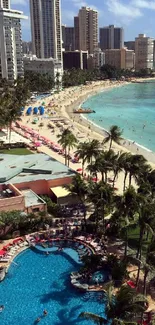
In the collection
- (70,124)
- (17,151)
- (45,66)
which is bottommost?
(17,151)

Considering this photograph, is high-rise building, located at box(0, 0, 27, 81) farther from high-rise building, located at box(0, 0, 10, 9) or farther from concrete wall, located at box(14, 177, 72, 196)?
concrete wall, located at box(14, 177, 72, 196)

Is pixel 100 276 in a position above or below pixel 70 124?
below

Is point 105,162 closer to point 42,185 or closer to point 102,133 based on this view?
point 42,185

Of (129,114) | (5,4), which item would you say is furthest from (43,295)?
(5,4)

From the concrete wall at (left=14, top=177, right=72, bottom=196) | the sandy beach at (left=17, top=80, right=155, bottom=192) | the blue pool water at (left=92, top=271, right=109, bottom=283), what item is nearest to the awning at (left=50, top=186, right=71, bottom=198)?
the concrete wall at (left=14, top=177, right=72, bottom=196)

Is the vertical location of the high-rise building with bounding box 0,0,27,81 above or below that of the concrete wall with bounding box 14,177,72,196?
above

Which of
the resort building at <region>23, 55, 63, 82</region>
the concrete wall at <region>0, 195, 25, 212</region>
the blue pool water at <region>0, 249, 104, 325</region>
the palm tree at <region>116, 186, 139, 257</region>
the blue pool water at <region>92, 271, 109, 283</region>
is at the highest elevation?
the resort building at <region>23, 55, 63, 82</region>

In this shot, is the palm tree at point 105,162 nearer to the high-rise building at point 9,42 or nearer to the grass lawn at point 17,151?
the grass lawn at point 17,151
